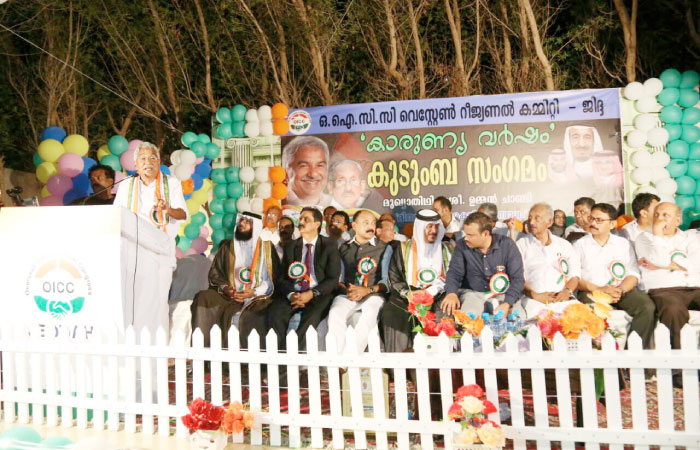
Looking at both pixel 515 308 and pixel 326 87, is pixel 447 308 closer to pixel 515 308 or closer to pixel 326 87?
pixel 515 308

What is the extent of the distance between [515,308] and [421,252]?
1.04 meters

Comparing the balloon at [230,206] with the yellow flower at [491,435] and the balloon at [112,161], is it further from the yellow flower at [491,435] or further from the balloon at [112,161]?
the yellow flower at [491,435]

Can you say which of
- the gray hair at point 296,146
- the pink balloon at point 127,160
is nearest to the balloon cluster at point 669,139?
the gray hair at point 296,146

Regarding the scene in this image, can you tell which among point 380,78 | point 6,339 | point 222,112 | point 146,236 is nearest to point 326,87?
point 380,78

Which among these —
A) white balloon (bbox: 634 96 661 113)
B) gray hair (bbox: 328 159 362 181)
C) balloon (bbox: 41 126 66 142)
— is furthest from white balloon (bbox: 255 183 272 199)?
white balloon (bbox: 634 96 661 113)

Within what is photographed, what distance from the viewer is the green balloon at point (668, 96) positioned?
745cm

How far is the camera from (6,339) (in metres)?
4.27

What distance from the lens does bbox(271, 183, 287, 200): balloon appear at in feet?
27.2

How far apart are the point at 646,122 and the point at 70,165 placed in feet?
22.5

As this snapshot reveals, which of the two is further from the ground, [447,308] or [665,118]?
[665,118]

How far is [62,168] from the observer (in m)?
8.47

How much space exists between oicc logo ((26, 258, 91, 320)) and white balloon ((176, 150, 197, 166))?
15.9ft

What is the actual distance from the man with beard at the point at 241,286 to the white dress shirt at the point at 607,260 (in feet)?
9.56

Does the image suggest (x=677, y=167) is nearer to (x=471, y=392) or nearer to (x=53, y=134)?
(x=471, y=392)
